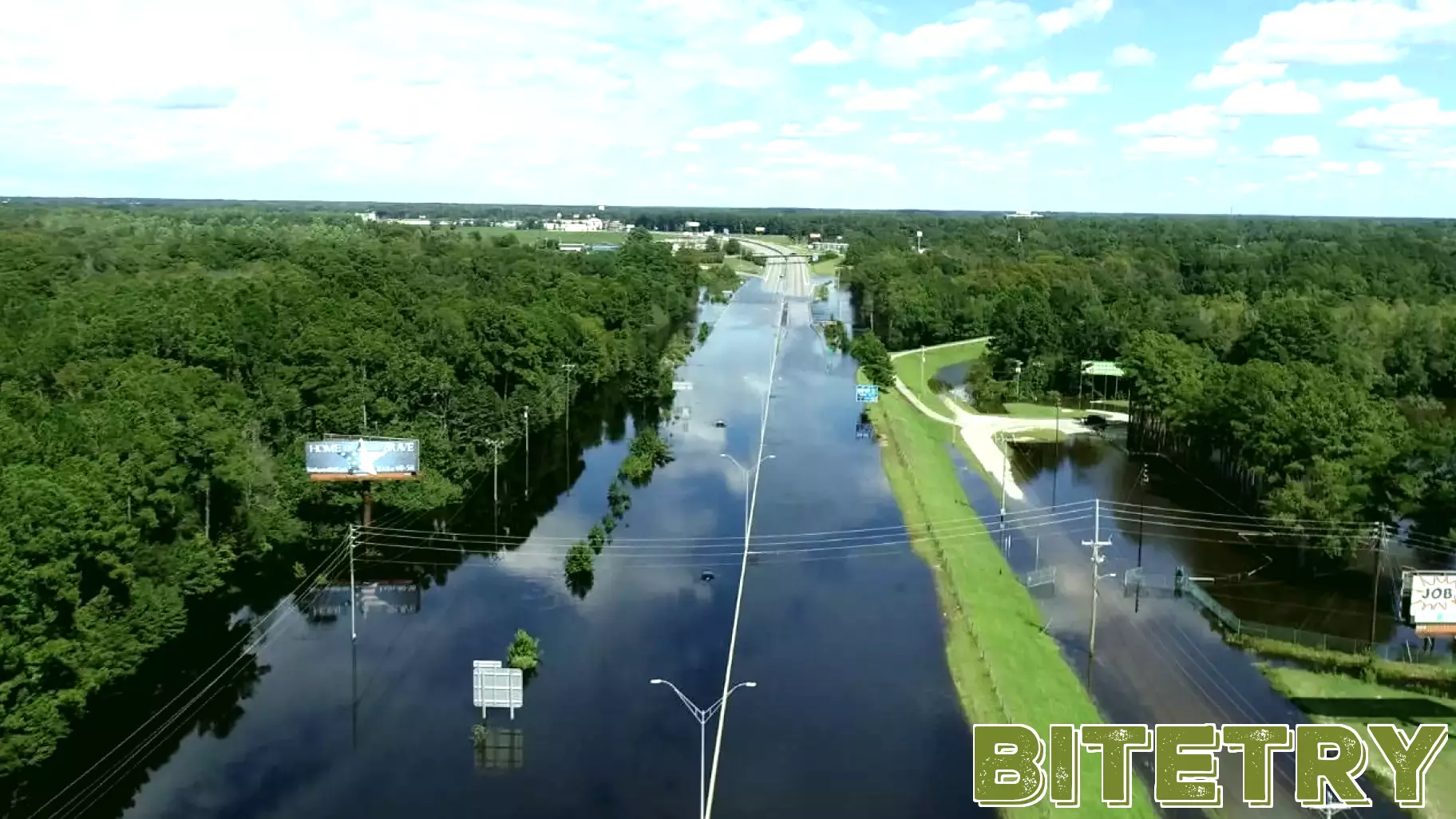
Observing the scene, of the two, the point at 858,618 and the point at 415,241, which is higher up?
the point at 415,241

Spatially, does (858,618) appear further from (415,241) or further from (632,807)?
Answer: (415,241)

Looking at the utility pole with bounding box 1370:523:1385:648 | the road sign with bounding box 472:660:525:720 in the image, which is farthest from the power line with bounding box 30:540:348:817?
the utility pole with bounding box 1370:523:1385:648

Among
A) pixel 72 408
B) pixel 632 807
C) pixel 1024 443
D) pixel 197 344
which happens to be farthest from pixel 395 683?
pixel 1024 443

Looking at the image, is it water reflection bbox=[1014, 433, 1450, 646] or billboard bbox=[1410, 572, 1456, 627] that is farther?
water reflection bbox=[1014, 433, 1450, 646]

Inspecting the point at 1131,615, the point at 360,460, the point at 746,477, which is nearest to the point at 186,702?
the point at 360,460

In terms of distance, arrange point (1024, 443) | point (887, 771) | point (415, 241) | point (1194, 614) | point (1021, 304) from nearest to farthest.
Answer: point (887, 771) → point (1194, 614) → point (1024, 443) → point (1021, 304) → point (415, 241)

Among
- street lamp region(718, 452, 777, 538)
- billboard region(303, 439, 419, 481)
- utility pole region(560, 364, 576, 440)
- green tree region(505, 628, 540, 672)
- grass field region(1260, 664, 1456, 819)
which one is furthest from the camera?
utility pole region(560, 364, 576, 440)

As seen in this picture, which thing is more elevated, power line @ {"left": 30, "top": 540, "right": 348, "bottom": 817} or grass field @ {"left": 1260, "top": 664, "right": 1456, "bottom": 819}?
grass field @ {"left": 1260, "top": 664, "right": 1456, "bottom": 819}

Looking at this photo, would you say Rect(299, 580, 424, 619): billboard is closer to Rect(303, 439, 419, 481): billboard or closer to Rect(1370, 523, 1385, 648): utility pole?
Rect(303, 439, 419, 481): billboard
